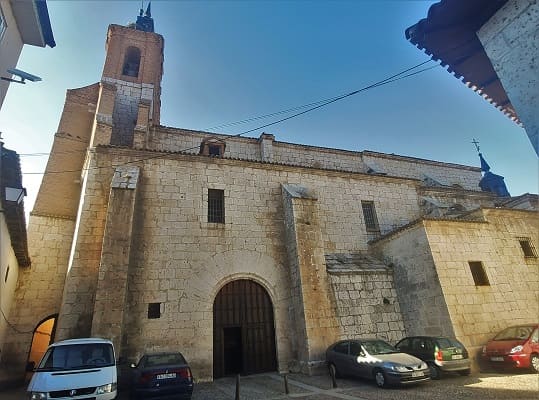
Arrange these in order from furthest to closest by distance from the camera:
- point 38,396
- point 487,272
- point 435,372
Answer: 1. point 487,272
2. point 435,372
3. point 38,396

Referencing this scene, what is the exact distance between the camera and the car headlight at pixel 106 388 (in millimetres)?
5973

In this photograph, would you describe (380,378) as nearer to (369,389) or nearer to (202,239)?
(369,389)

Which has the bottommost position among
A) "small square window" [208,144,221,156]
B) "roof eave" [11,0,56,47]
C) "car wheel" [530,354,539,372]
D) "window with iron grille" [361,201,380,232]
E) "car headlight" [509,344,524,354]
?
"car wheel" [530,354,539,372]

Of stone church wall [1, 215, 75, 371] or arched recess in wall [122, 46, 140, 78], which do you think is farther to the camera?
arched recess in wall [122, 46, 140, 78]

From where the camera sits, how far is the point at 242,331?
1088 centimetres

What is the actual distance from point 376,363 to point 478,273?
Answer: 252 inches

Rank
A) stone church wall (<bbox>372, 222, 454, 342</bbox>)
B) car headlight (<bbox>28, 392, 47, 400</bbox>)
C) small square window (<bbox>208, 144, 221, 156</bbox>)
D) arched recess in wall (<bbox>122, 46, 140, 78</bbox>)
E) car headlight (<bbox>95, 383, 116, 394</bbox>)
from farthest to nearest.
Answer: arched recess in wall (<bbox>122, 46, 140, 78</bbox>) → small square window (<bbox>208, 144, 221, 156</bbox>) → stone church wall (<bbox>372, 222, 454, 342</bbox>) → car headlight (<bbox>95, 383, 116, 394</bbox>) → car headlight (<bbox>28, 392, 47, 400</bbox>)

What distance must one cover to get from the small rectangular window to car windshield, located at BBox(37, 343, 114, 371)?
12.3 meters

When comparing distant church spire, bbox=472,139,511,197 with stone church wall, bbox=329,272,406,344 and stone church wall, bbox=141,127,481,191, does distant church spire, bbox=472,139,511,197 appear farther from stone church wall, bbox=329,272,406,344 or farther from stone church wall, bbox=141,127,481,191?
stone church wall, bbox=329,272,406,344

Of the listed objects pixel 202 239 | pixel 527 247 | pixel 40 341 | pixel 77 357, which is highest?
pixel 202 239

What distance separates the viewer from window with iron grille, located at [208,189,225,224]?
12180mm

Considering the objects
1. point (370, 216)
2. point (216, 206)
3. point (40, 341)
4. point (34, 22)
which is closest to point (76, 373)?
point (216, 206)

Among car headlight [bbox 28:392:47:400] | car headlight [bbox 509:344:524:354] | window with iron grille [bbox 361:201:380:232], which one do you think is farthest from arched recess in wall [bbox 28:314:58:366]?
car headlight [bbox 509:344:524:354]

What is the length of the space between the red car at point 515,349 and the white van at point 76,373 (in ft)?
34.9
